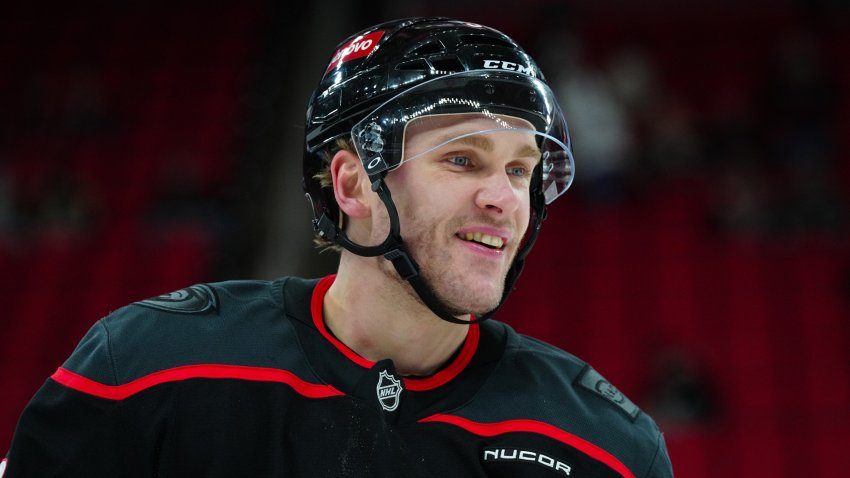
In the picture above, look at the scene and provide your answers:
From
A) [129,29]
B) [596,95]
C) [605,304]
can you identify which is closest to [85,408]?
[605,304]

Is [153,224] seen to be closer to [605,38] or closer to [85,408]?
[605,38]

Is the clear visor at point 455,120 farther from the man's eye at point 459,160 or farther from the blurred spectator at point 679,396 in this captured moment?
the blurred spectator at point 679,396

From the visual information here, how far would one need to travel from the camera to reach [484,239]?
2035 mm

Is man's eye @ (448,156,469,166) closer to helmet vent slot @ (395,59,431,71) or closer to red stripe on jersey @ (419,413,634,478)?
helmet vent slot @ (395,59,431,71)

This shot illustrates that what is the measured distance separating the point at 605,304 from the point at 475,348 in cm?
556

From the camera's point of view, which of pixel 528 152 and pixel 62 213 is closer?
pixel 528 152

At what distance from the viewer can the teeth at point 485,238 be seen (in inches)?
79.7

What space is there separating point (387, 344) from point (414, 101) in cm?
52

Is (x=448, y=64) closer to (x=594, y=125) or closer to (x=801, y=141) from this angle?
(x=594, y=125)

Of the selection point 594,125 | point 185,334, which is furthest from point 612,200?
point 185,334

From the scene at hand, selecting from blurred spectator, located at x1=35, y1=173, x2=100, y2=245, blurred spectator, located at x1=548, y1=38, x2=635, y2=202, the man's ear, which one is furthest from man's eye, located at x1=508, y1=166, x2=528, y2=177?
blurred spectator, located at x1=35, y1=173, x2=100, y2=245

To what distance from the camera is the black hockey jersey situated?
6.25ft

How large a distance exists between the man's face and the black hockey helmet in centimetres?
2

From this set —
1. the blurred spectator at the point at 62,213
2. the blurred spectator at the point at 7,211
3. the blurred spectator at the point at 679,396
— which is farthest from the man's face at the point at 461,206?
the blurred spectator at the point at 7,211
